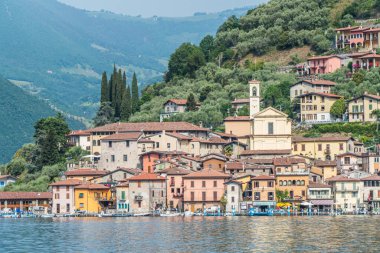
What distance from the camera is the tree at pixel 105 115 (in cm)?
13350

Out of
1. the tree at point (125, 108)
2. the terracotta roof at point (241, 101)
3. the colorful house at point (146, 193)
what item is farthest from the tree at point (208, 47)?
the colorful house at point (146, 193)

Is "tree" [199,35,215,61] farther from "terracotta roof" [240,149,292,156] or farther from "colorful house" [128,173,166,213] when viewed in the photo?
"colorful house" [128,173,166,213]

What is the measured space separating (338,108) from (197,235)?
142 feet

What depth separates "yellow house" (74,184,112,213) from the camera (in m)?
108

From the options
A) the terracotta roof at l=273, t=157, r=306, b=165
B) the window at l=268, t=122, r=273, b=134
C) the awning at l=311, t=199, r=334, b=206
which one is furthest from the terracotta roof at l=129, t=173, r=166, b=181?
the awning at l=311, t=199, r=334, b=206

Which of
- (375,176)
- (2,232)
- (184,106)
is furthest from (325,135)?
(2,232)

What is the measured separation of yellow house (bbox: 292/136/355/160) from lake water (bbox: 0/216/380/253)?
14095 millimetres

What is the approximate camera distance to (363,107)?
379ft

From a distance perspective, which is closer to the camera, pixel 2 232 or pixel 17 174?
pixel 2 232

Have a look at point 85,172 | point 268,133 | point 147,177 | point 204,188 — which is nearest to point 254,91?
point 268,133

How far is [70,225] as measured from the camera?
92562mm

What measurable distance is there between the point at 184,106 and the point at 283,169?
97.3 feet

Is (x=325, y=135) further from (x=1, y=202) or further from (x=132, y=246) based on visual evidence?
(x=132, y=246)

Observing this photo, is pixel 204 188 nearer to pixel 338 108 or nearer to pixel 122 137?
pixel 122 137
